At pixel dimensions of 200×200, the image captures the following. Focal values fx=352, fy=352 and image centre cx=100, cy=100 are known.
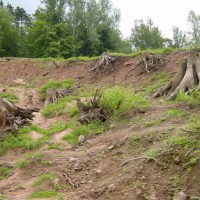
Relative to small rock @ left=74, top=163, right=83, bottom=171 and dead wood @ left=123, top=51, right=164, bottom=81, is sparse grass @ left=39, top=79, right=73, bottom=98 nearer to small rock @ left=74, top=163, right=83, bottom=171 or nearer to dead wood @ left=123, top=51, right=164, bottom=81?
dead wood @ left=123, top=51, right=164, bottom=81

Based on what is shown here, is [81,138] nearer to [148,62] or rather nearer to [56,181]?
[56,181]

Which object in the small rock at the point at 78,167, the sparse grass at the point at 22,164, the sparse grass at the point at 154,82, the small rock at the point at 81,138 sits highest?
the sparse grass at the point at 154,82

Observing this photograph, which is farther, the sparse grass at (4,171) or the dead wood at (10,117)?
the dead wood at (10,117)

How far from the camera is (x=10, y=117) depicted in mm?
9102

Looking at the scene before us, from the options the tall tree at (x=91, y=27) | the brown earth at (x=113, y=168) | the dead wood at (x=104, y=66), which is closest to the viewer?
the brown earth at (x=113, y=168)

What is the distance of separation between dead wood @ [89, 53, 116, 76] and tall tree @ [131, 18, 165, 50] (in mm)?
26255

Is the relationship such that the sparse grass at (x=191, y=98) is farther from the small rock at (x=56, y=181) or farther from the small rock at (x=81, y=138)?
the small rock at (x=56, y=181)

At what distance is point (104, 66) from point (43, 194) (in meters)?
9.85

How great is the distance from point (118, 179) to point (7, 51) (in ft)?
94.6

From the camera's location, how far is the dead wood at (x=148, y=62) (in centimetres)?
1316

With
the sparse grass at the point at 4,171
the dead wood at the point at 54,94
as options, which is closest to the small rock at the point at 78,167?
the sparse grass at the point at 4,171

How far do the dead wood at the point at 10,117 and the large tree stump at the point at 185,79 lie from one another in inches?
147

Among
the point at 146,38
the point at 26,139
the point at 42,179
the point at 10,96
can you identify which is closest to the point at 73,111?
the point at 26,139

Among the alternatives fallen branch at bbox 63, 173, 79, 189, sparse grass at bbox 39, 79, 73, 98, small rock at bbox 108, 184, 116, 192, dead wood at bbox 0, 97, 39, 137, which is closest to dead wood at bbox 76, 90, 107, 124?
dead wood at bbox 0, 97, 39, 137
